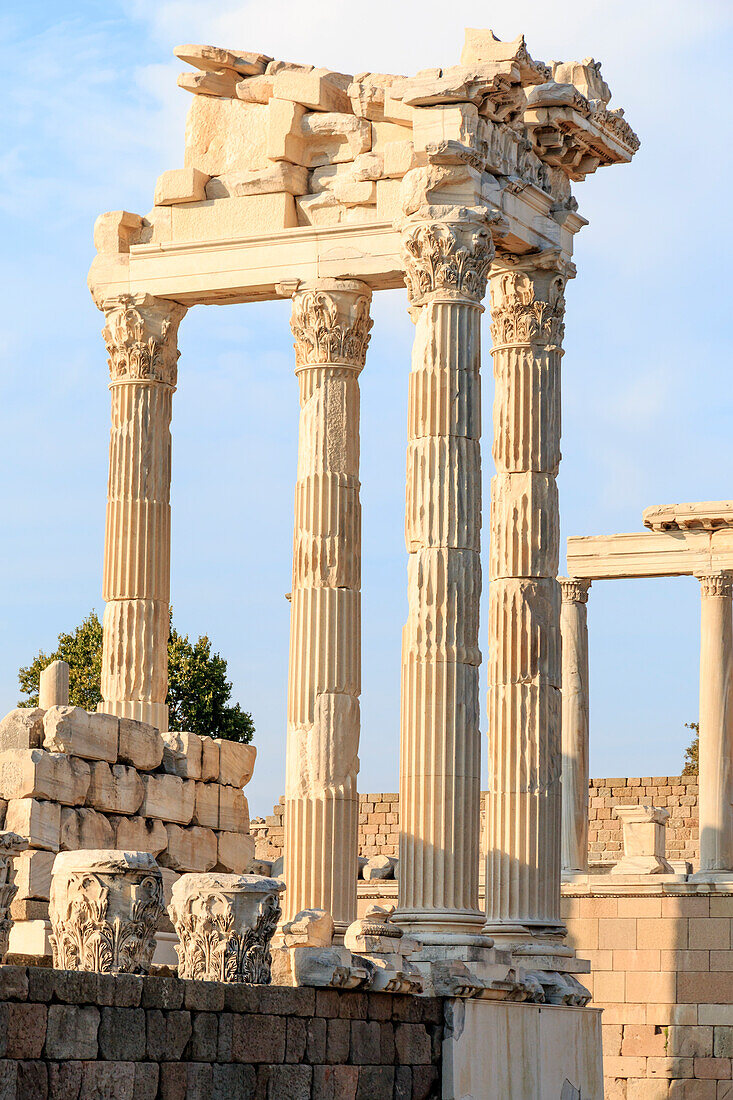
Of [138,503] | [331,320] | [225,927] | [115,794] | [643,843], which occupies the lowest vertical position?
[225,927]

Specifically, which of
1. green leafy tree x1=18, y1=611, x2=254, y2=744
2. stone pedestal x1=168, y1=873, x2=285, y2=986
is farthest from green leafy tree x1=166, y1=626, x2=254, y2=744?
stone pedestal x1=168, y1=873, x2=285, y2=986

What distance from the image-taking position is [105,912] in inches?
674

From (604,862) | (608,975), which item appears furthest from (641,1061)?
(604,862)

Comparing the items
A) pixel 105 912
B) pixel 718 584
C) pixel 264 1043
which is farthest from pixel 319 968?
pixel 718 584

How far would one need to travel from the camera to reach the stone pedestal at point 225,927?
18250mm

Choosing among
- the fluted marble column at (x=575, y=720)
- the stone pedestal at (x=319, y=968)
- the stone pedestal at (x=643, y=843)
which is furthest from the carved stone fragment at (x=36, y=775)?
the fluted marble column at (x=575, y=720)

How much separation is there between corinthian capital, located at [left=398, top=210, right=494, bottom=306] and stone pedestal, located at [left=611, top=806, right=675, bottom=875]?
13.8 m

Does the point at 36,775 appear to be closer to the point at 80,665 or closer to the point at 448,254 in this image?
the point at 448,254

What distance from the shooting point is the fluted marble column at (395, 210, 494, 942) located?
24.7 m

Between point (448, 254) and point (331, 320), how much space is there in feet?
7.18

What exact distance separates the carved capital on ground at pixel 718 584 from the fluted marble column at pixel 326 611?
44.8 ft

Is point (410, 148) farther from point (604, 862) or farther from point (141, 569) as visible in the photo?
point (604, 862)

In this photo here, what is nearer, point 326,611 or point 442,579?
point 442,579

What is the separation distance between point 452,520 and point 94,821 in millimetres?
5251
